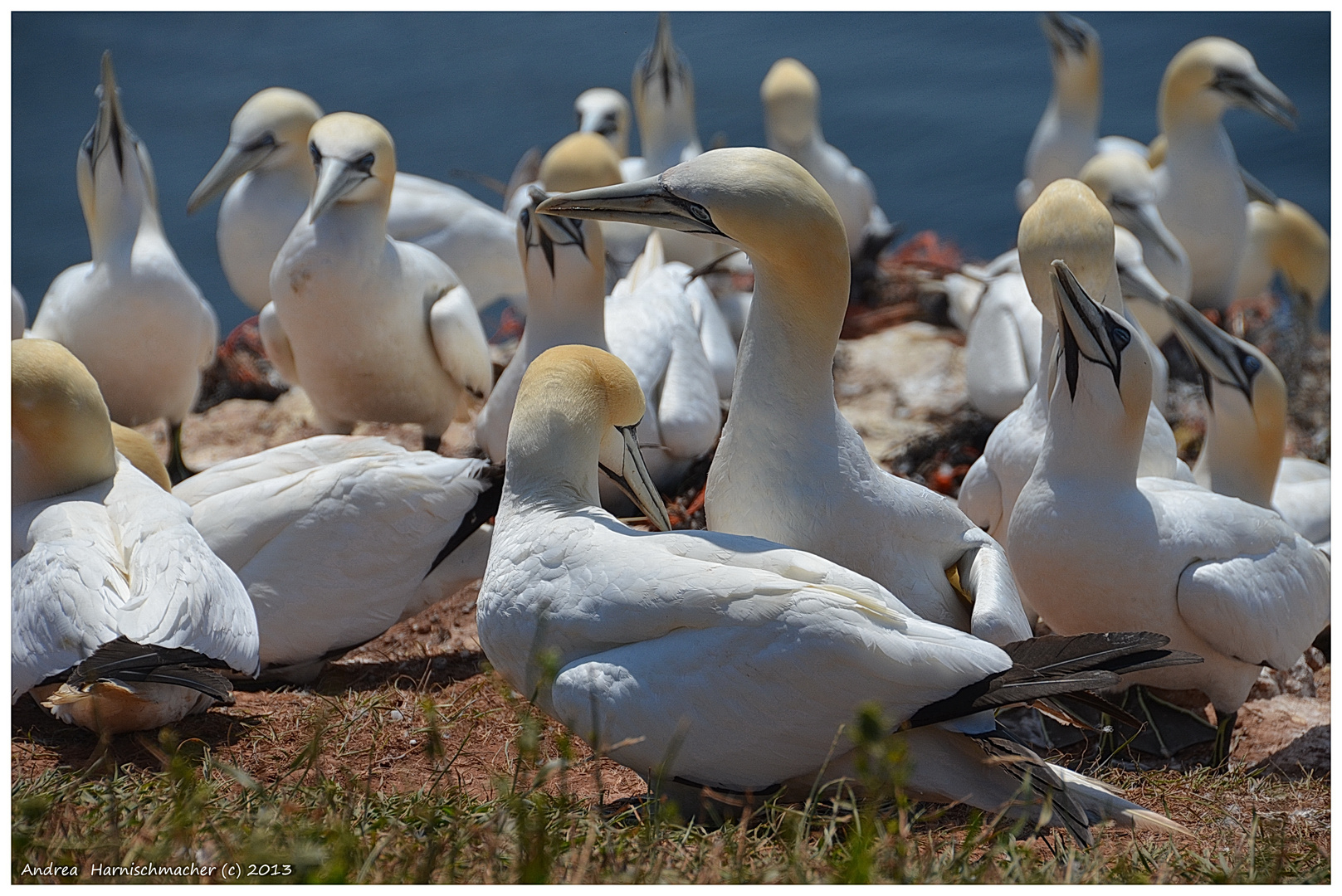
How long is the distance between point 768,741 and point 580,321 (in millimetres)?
2370

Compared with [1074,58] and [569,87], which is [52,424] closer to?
[1074,58]

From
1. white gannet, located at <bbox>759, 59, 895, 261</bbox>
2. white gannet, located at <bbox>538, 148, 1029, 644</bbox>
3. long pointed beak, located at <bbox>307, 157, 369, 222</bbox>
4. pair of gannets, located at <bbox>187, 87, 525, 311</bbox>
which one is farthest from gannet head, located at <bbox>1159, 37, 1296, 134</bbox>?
white gannet, located at <bbox>538, 148, 1029, 644</bbox>

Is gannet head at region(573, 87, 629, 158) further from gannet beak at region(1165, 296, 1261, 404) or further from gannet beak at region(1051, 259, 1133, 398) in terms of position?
gannet beak at region(1051, 259, 1133, 398)

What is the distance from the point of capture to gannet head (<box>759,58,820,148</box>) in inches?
303

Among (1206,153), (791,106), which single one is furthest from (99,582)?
(1206,153)

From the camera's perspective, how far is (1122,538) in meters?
3.59

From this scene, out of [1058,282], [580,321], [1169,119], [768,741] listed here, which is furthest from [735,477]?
[1169,119]

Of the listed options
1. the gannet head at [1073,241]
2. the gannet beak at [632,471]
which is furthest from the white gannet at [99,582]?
the gannet head at [1073,241]

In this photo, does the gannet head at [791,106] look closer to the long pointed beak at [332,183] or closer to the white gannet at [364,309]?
the white gannet at [364,309]

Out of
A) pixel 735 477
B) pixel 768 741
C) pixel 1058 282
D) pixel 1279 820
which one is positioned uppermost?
pixel 1058 282

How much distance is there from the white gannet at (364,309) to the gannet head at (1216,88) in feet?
12.6

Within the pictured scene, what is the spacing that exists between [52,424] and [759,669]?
2211mm
